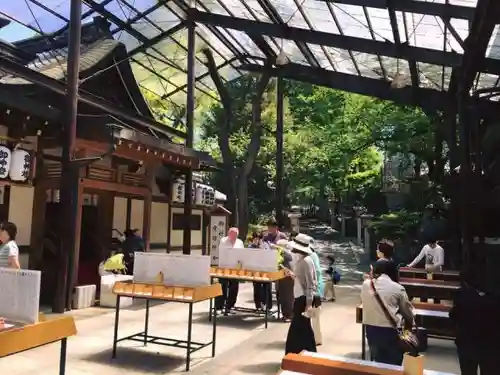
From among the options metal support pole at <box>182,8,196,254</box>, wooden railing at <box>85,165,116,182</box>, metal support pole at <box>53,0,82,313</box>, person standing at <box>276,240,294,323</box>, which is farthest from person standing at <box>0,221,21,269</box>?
metal support pole at <box>182,8,196,254</box>

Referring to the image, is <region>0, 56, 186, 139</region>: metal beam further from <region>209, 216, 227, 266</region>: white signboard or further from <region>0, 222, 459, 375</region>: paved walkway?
<region>0, 222, 459, 375</region>: paved walkway

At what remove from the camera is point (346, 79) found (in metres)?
16.0

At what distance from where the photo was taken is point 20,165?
828 centimetres

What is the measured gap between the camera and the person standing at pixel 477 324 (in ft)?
12.7

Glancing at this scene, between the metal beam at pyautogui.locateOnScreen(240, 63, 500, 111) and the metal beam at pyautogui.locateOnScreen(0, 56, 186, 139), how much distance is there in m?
4.95

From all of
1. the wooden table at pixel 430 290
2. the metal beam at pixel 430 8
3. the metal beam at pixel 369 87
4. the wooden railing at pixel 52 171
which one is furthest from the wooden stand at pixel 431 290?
the metal beam at pixel 369 87

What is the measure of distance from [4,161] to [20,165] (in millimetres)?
325

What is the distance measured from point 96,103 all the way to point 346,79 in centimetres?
881

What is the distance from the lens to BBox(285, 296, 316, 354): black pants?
517cm

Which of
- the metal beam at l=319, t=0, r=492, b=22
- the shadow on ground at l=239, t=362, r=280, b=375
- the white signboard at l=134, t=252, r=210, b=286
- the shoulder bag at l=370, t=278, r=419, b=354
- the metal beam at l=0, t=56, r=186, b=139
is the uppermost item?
the metal beam at l=319, t=0, r=492, b=22

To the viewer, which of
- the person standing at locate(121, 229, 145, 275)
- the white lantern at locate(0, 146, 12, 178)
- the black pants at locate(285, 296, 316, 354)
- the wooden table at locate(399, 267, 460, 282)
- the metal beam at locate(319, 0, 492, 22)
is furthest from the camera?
the person standing at locate(121, 229, 145, 275)

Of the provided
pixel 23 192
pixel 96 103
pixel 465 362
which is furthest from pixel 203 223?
pixel 465 362

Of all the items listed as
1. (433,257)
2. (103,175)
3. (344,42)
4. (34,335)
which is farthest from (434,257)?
(34,335)

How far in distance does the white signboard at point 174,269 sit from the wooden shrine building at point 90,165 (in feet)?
9.98
